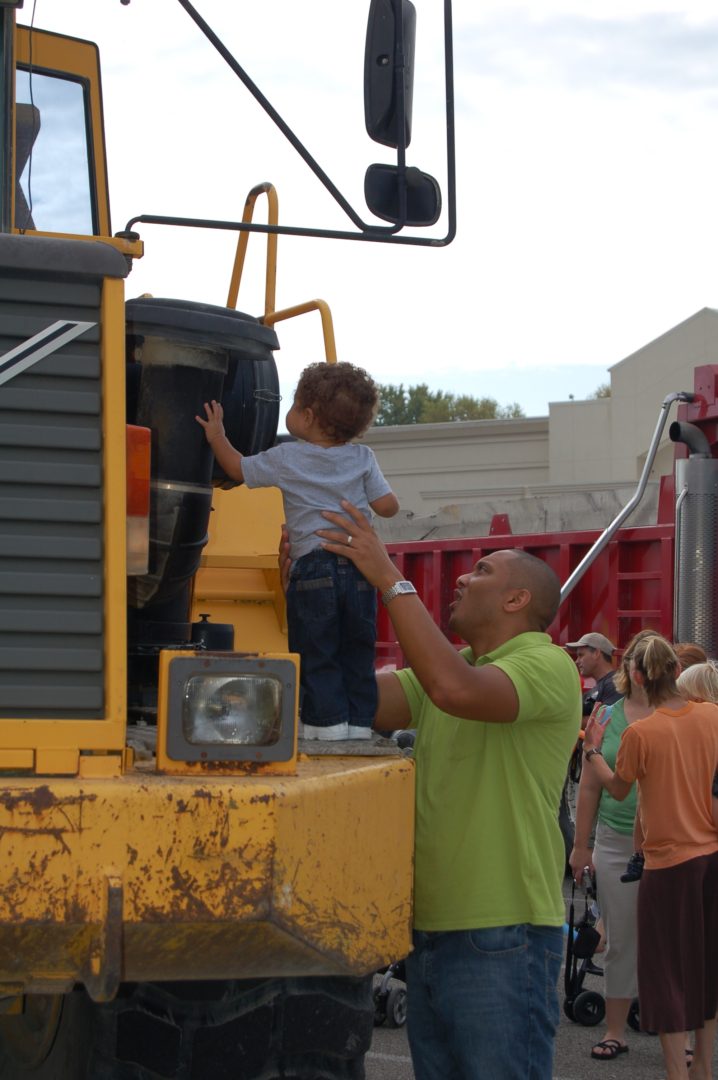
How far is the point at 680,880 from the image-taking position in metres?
5.98

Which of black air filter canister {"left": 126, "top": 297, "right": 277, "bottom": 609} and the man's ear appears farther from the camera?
the man's ear

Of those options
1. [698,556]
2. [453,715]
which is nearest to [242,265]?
[453,715]

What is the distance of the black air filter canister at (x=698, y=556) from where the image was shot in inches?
347

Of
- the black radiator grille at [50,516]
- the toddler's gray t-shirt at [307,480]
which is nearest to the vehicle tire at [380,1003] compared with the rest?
the toddler's gray t-shirt at [307,480]

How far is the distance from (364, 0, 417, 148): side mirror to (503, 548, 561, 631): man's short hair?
1.11 m

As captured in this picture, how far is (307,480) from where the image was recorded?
3701 mm

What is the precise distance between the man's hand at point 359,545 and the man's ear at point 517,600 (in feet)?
1.02

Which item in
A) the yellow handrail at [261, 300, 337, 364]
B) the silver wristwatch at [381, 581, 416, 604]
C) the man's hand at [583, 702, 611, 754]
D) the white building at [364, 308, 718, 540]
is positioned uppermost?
the white building at [364, 308, 718, 540]

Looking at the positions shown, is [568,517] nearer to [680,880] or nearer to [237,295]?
[680,880]

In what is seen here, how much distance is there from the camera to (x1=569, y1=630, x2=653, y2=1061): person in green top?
654cm

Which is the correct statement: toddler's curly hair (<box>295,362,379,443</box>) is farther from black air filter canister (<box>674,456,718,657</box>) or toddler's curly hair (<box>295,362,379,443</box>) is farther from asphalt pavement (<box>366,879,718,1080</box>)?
black air filter canister (<box>674,456,718,657</box>)

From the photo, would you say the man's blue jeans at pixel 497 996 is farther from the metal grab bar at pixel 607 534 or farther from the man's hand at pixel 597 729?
the metal grab bar at pixel 607 534

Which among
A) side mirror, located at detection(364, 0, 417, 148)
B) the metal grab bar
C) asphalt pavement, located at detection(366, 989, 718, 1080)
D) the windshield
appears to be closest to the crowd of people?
→ side mirror, located at detection(364, 0, 417, 148)

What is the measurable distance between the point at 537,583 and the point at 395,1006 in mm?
3389
